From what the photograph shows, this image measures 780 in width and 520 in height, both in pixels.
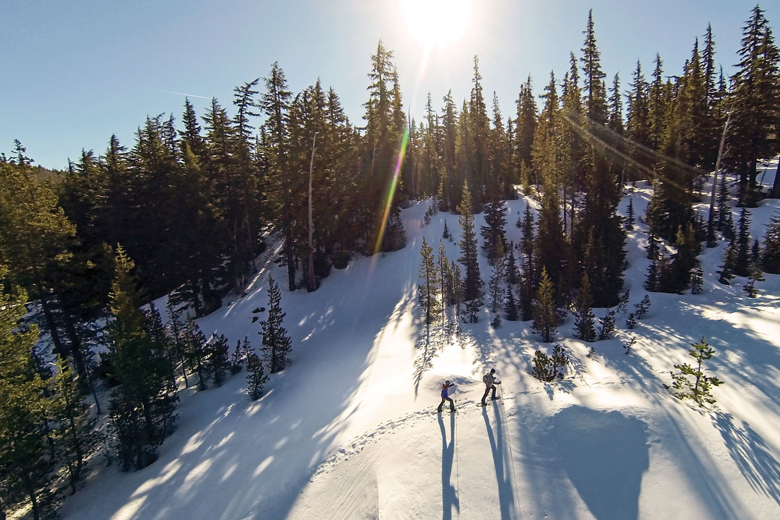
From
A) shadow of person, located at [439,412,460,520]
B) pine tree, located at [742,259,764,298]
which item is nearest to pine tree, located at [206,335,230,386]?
shadow of person, located at [439,412,460,520]

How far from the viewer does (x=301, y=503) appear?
382 inches

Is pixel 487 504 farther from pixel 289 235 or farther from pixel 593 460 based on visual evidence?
pixel 289 235

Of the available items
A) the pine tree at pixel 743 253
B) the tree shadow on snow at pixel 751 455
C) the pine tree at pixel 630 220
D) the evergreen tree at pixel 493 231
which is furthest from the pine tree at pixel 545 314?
the pine tree at pixel 630 220

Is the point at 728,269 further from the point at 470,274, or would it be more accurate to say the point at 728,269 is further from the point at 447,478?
the point at 447,478

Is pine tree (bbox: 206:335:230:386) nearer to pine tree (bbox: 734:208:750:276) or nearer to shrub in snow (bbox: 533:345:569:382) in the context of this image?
shrub in snow (bbox: 533:345:569:382)

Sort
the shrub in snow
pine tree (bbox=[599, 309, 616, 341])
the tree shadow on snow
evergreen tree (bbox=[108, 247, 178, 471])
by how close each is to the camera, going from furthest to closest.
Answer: pine tree (bbox=[599, 309, 616, 341]) → evergreen tree (bbox=[108, 247, 178, 471]) → the shrub in snow → the tree shadow on snow

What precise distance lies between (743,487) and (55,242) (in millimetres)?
31941

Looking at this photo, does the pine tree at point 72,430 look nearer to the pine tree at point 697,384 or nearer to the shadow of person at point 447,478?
the shadow of person at point 447,478

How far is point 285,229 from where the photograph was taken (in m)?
28.7

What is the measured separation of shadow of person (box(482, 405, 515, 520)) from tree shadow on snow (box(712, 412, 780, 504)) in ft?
17.0

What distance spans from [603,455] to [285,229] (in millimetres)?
26021

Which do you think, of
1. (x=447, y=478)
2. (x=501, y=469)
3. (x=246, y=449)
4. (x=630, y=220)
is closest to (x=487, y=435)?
(x=501, y=469)

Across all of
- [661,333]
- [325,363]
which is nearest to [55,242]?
[325,363]

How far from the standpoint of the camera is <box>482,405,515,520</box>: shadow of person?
25.7ft
